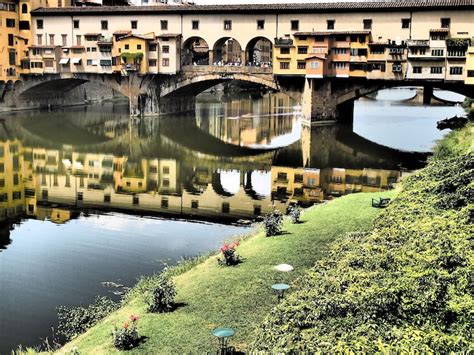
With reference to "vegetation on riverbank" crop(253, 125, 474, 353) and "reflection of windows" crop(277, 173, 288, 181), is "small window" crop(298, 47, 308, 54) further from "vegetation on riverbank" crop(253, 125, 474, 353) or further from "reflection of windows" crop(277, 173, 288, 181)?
"vegetation on riverbank" crop(253, 125, 474, 353)

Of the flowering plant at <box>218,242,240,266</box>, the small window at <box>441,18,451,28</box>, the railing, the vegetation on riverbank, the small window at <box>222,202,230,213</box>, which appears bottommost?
the small window at <box>222,202,230,213</box>

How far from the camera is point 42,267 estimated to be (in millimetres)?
19750

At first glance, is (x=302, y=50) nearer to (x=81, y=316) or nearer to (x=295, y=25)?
(x=295, y=25)

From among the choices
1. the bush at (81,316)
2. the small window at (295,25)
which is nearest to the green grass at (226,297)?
the bush at (81,316)

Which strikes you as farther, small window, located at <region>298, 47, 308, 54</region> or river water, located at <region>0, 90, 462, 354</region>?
small window, located at <region>298, 47, 308, 54</region>

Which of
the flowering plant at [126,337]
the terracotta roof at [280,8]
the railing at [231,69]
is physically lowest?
the flowering plant at [126,337]

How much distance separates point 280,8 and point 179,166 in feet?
87.2

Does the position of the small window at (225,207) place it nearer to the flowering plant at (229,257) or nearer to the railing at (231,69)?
the flowering plant at (229,257)

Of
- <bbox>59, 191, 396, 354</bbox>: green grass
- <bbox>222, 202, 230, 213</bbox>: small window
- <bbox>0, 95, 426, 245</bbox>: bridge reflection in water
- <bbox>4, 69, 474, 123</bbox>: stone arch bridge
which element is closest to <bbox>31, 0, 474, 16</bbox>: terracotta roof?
<bbox>4, 69, 474, 123</bbox>: stone arch bridge

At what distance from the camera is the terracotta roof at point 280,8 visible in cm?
5466

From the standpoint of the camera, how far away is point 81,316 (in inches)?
604

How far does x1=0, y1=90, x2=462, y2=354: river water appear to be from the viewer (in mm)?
19125

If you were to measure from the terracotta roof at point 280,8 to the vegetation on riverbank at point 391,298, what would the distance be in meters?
47.1

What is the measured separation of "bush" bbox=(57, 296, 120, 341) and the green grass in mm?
611
